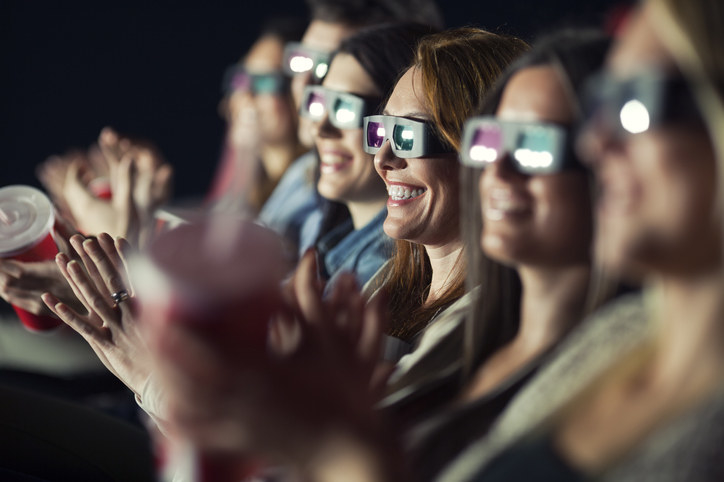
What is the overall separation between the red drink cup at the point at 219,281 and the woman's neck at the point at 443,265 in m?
0.60

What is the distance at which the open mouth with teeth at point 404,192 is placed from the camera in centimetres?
135

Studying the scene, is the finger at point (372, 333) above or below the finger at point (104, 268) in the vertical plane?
above

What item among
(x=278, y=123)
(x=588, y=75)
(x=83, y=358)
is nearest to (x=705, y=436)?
(x=588, y=75)

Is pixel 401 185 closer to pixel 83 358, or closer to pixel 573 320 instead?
pixel 573 320

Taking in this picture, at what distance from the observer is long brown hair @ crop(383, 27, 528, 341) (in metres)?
1.25

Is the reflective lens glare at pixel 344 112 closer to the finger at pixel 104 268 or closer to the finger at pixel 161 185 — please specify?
the finger at pixel 104 268

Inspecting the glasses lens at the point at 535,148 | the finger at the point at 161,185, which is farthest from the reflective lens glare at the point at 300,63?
the glasses lens at the point at 535,148

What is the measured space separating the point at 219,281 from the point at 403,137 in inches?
26.4

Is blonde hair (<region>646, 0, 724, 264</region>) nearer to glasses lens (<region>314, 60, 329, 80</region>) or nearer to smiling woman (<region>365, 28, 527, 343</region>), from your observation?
smiling woman (<region>365, 28, 527, 343</region>)

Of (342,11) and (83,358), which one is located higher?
(342,11)

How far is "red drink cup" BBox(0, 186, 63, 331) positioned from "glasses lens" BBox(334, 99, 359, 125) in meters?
0.57

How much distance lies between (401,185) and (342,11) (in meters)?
1.13

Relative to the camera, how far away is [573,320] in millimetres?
791

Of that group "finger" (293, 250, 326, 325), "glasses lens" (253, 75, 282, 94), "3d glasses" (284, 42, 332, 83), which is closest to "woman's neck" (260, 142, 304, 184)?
"glasses lens" (253, 75, 282, 94)
